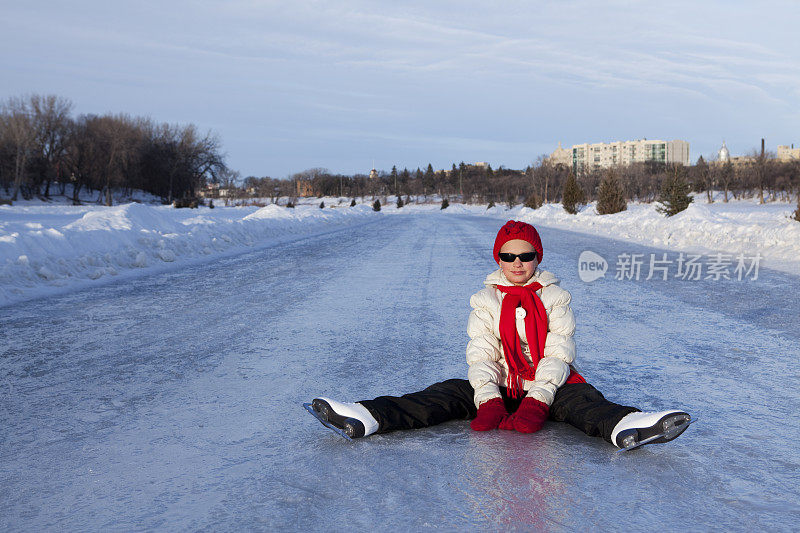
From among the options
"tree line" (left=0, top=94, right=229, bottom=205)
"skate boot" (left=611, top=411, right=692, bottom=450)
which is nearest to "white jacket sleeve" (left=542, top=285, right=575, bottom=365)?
"skate boot" (left=611, top=411, right=692, bottom=450)

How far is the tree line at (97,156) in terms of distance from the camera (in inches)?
1905

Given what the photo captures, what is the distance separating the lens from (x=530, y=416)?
10.7ft

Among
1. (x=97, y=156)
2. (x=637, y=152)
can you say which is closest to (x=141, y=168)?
(x=97, y=156)

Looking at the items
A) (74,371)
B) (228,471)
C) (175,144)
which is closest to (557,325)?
(228,471)

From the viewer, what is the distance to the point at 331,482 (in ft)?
8.75

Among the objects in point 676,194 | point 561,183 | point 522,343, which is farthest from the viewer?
point 561,183

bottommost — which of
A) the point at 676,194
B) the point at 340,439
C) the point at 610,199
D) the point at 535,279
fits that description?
the point at 340,439

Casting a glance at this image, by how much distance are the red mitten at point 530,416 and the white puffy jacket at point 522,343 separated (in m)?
0.05

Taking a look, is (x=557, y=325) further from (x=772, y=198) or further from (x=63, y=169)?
(x=772, y=198)

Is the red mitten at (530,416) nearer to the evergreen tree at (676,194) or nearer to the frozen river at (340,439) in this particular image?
the frozen river at (340,439)

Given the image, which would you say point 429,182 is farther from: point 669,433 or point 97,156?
point 669,433

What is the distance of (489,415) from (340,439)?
795 millimetres

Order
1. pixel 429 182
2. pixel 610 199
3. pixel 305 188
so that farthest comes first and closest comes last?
pixel 305 188
pixel 429 182
pixel 610 199

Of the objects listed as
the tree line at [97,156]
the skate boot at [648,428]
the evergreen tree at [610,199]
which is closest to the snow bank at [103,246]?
the skate boot at [648,428]
